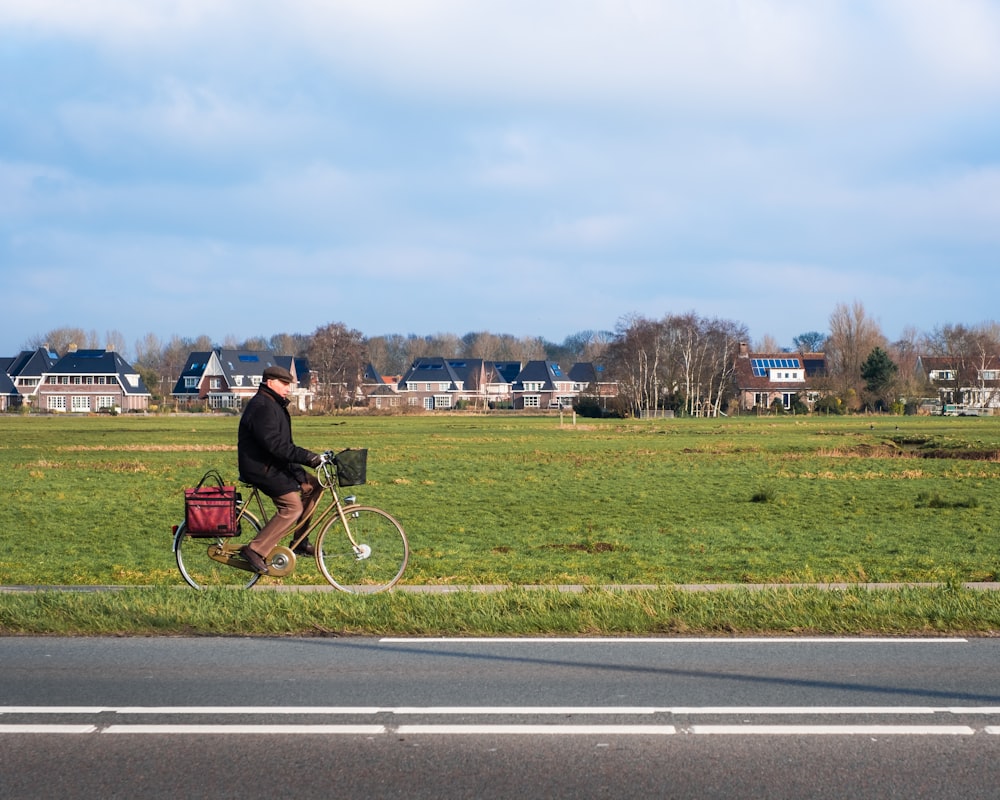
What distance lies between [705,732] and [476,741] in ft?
4.02

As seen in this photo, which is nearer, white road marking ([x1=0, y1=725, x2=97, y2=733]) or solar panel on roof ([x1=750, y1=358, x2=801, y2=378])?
white road marking ([x1=0, y1=725, x2=97, y2=733])

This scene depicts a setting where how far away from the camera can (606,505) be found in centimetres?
2278

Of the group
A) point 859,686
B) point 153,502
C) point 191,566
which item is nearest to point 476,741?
point 859,686

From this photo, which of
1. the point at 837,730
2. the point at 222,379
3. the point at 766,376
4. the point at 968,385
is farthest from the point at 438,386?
the point at 837,730

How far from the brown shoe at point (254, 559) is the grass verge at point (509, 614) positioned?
520mm

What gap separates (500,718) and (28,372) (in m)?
152

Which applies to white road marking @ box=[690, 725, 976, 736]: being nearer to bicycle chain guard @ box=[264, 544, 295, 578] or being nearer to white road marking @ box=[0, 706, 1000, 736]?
white road marking @ box=[0, 706, 1000, 736]

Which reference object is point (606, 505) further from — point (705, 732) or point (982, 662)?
point (705, 732)

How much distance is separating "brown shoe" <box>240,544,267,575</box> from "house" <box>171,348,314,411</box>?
137 m

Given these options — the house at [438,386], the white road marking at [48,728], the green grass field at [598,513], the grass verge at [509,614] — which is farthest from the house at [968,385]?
the white road marking at [48,728]

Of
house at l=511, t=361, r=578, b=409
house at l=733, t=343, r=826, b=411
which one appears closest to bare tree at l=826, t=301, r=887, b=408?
house at l=733, t=343, r=826, b=411

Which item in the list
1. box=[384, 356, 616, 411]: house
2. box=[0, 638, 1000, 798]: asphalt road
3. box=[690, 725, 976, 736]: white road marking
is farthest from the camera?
box=[384, 356, 616, 411]: house

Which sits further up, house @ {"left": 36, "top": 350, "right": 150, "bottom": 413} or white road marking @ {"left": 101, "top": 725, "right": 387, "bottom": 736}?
house @ {"left": 36, "top": 350, "right": 150, "bottom": 413}

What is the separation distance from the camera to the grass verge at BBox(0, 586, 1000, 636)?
8.71 metres
